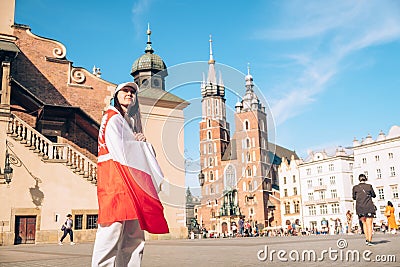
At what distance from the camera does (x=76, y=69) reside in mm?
27984

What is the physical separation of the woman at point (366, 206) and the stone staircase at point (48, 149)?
48.7 feet

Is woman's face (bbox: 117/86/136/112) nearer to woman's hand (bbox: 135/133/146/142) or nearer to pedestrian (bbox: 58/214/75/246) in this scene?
woman's hand (bbox: 135/133/146/142)

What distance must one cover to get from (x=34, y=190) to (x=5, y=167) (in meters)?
1.91

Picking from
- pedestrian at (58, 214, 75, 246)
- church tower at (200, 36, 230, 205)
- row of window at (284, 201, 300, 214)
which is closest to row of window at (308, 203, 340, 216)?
row of window at (284, 201, 300, 214)

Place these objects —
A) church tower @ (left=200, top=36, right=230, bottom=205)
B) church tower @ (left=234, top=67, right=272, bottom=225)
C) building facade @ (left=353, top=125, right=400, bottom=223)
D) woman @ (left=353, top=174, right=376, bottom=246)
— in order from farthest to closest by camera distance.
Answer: building facade @ (left=353, top=125, right=400, bottom=223) < woman @ (left=353, top=174, right=376, bottom=246) < church tower @ (left=234, top=67, right=272, bottom=225) < church tower @ (left=200, top=36, right=230, bottom=205)

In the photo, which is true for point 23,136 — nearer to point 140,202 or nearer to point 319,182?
point 140,202

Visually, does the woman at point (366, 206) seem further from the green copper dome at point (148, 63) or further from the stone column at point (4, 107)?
the green copper dome at point (148, 63)

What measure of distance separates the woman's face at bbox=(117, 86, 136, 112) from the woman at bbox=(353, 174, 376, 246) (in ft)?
29.8

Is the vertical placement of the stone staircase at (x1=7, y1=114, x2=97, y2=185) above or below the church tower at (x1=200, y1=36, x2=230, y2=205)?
above

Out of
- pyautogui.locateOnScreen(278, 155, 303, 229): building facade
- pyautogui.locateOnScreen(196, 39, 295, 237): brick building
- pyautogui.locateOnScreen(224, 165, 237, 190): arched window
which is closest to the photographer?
pyautogui.locateOnScreen(196, 39, 295, 237): brick building

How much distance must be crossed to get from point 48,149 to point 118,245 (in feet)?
61.7

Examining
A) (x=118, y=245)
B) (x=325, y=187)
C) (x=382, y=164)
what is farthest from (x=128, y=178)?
(x=325, y=187)

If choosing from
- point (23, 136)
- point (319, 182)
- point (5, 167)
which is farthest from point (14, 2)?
point (319, 182)

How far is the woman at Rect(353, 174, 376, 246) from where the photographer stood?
11.8m
